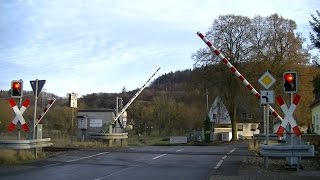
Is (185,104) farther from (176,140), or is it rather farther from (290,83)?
(290,83)

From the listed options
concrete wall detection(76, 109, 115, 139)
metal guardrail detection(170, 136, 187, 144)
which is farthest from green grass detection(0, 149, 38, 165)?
metal guardrail detection(170, 136, 187, 144)

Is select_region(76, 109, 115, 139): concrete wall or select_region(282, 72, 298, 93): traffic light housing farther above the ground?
select_region(282, 72, 298, 93): traffic light housing

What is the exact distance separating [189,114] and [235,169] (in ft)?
212

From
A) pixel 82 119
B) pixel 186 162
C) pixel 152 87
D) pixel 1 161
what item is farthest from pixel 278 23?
pixel 152 87

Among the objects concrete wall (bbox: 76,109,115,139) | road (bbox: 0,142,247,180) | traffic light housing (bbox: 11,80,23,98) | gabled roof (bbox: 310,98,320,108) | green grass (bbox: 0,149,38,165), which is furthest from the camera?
gabled roof (bbox: 310,98,320,108)

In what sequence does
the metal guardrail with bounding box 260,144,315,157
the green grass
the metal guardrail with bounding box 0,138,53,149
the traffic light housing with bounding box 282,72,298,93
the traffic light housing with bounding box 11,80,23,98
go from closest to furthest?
1. the metal guardrail with bounding box 260,144,315,157
2. the traffic light housing with bounding box 282,72,298,93
3. the green grass
4. the metal guardrail with bounding box 0,138,53,149
5. the traffic light housing with bounding box 11,80,23,98

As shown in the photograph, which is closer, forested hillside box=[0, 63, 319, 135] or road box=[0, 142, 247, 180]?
road box=[0, 142, 247, 180]

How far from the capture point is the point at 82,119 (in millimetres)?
42531

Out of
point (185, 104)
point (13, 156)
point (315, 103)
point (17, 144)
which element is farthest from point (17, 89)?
point (185, 104)

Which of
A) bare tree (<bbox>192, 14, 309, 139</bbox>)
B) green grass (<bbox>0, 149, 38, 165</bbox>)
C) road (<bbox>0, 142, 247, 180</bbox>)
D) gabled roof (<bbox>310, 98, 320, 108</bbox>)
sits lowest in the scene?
road (<bbox>0, 142, 247, 180</bbox>)

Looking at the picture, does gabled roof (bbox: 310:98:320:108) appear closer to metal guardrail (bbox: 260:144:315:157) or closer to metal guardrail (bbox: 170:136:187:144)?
metal guardrail (bbox: 170:136:187:144)

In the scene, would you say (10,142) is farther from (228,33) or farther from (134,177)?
(228,33)

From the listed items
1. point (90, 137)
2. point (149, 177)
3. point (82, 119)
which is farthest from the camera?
point (82, 119)

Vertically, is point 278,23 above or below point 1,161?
above
